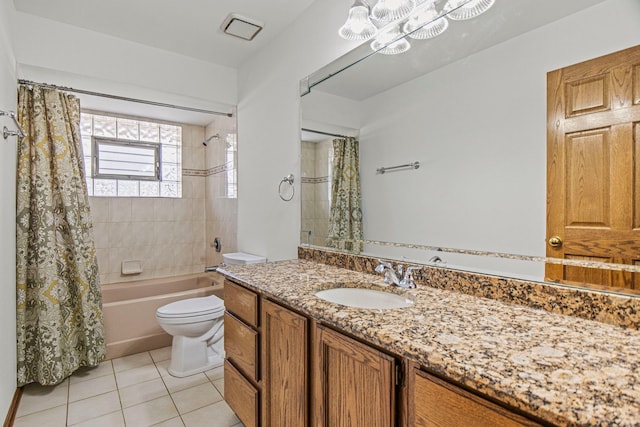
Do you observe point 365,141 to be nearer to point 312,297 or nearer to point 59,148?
point 312,297

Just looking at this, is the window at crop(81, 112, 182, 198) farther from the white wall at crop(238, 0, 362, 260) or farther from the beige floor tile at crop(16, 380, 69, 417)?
the beige floor tile at crop(16, 380, 69, 417)

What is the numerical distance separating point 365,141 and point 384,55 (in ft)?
1.38

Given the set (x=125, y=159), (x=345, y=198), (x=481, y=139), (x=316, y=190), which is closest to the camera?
(x=481, y=139)

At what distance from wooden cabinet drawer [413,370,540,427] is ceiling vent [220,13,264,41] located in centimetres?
230

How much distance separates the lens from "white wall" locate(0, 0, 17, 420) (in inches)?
65.6

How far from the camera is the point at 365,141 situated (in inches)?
68.2

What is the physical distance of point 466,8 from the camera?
1.29m

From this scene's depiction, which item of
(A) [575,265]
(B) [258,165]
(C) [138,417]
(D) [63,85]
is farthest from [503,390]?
(D) [63,85]

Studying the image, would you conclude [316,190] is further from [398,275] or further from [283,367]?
[283,367]

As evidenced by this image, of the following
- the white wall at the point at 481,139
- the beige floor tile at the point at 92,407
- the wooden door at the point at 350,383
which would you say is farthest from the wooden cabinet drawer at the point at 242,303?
the beige floor tile at the point at 92,407

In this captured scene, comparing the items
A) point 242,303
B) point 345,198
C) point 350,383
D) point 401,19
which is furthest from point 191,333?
point 401,19

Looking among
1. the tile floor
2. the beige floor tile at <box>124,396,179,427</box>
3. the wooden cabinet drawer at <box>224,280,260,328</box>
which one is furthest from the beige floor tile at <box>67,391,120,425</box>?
the wooden cabinet drawer at <box>224,280,260,328</box>

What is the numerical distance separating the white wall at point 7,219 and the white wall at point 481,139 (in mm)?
1898

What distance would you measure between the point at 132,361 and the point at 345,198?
2124 millimetres
